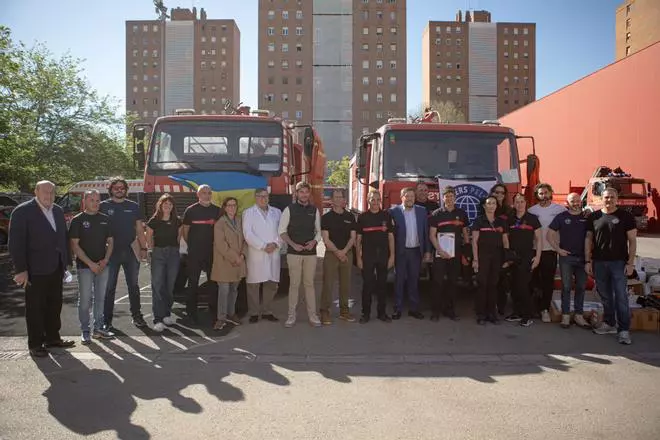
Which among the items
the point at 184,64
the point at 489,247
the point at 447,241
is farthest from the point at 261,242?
the point at 184,64

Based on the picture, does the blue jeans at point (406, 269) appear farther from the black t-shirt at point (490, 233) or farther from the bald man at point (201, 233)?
the bald man at point (201, 233)

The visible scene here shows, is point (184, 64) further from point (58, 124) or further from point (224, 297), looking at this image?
point (224, 297)

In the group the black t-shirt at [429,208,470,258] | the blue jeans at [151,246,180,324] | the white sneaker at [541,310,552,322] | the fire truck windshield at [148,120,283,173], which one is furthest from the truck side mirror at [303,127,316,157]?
the white sneaker at [541,310,552,322]

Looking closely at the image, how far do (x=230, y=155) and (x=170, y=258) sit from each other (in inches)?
88.7

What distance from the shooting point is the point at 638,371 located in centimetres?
554

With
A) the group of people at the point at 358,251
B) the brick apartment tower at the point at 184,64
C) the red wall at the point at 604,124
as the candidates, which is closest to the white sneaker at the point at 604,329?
the group of people at the point at 358,251

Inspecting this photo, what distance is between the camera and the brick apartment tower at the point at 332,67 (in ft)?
290

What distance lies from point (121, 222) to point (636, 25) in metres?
72.4

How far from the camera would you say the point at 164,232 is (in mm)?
7332

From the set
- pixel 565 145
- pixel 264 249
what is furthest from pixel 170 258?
pixel 565 145

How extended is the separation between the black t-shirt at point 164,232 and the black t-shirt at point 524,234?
4.48 m

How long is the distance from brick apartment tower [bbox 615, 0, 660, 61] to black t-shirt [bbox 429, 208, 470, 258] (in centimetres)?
6223

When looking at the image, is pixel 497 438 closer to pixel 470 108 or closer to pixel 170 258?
pixel 170 258

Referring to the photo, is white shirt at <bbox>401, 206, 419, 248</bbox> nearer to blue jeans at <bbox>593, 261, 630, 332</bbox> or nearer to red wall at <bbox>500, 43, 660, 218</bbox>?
blue jeans at <bbox>593, 261, 630, 332</bbox>
